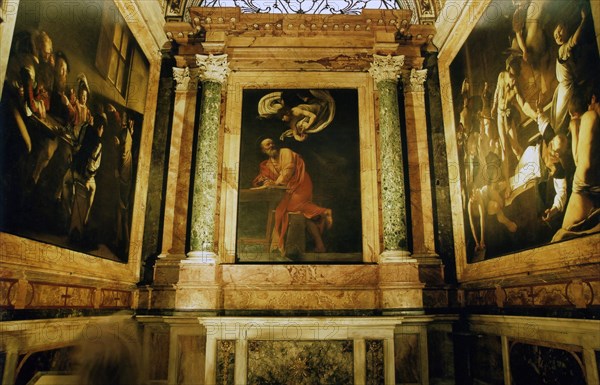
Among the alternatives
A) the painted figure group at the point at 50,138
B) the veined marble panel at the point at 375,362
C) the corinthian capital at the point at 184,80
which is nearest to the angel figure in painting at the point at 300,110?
the corinthian capital at the point at 184,80

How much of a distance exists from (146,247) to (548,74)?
7.02 metres

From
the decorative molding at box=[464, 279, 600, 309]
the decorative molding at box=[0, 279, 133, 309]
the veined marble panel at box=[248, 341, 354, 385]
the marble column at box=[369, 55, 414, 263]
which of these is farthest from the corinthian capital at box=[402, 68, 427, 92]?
the decorative molding at box=[0, 279, 133, 309]

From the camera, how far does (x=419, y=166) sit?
343 inches

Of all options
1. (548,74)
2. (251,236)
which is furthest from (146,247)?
(548,74)

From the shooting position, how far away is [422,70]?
9094mm

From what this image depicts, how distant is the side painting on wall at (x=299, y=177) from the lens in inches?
325

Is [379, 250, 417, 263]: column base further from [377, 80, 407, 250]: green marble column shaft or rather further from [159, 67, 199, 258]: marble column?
[159, 67, 199, 258]: marble column

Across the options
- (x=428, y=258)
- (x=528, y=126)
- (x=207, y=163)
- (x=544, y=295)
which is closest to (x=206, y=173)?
(x=207, y=163)

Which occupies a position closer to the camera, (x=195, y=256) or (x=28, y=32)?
(x=28, y=32)

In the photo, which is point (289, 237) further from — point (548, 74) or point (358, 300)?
point (548, 74)

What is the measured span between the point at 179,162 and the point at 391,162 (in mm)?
4100

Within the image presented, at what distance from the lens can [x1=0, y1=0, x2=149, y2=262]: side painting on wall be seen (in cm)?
475

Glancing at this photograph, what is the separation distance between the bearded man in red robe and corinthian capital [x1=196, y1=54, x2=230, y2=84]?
5.07 feet

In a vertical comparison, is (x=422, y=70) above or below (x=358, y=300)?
above
